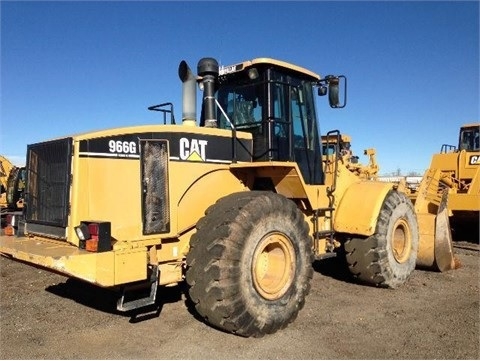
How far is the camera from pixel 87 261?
412 centimetres

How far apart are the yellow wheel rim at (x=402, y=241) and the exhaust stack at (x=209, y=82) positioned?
3.60m

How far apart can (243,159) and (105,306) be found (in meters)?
2.61

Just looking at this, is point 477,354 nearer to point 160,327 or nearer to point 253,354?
point 253,354

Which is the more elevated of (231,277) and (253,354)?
(231,277)

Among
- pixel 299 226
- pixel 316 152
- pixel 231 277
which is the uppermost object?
pixel 316 152

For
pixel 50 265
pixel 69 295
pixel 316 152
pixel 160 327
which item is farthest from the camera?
pixel 316 152

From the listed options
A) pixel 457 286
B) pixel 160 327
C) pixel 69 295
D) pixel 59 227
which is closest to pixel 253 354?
pixel 160 327

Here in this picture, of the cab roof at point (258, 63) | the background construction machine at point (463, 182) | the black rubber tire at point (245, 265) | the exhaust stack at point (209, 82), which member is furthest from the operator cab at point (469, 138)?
the black rubber tire at point (245, 265)

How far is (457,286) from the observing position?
7.16 metres

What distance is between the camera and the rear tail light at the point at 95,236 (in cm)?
425

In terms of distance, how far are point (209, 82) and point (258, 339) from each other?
11.2 feet

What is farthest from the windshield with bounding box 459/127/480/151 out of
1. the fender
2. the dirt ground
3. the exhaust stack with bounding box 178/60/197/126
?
the exhaust stack with bounding box 178/60/197/126

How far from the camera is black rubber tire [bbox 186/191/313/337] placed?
446 centimetres

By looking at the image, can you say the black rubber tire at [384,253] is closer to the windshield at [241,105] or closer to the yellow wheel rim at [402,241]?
the yellow wheel rim at [402,241]
